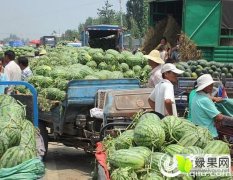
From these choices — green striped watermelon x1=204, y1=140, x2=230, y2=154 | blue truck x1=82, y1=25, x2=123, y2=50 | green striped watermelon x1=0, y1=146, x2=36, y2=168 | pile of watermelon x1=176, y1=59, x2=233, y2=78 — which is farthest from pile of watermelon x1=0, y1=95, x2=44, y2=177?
blue truck x1=82, y1=25, x2=123, y2=50

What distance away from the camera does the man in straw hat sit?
5789 millimetres

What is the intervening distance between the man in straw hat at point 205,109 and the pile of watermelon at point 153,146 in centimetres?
116

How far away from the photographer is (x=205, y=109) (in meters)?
5.80

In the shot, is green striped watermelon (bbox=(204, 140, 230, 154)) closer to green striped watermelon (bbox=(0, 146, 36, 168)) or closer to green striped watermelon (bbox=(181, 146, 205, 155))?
green striped watermelon (bbox=(181, 146, 205, 155))

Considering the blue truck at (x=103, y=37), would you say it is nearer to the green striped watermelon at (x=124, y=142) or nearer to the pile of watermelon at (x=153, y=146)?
the green striped watermelon at (x=124, y=142)

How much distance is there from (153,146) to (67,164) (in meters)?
5.06

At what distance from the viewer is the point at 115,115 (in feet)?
24.6

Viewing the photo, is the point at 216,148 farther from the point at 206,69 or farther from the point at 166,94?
the point at 206,69

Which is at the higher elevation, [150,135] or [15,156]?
[150,135]

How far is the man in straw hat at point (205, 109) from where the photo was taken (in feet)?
19.0

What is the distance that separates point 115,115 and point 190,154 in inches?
141

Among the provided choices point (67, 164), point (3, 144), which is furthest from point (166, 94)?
point (67, 164)

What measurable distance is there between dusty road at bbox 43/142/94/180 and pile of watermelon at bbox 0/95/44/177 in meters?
2.93

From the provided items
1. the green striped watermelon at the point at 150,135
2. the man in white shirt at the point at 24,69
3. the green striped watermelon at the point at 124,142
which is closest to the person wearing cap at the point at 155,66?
the green striped watermelon at the point at 124,142
